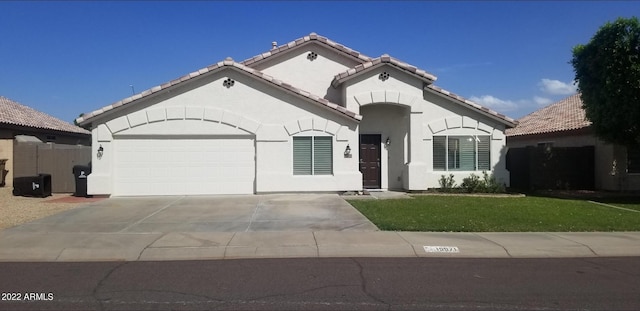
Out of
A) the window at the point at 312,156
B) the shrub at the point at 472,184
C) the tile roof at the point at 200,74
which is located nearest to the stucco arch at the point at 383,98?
the tile roof at the point at 200,74

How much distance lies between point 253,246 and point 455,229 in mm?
4656

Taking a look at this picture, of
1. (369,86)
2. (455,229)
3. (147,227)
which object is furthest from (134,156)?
(455,229)

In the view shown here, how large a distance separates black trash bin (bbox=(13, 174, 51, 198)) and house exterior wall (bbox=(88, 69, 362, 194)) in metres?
2.21

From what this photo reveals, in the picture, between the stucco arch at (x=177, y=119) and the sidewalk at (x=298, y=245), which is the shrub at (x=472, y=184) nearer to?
the stucco arch at (x=177, y=119)

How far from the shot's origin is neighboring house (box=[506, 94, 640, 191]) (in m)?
21.7

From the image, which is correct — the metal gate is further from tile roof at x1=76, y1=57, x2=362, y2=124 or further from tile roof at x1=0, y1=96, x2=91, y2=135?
tile roof at x1=0, y1=96, x2=91, y2=135

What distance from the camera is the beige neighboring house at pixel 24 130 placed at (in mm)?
24062

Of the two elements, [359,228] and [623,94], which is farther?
[623,94]

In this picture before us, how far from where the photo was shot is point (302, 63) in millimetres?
22188

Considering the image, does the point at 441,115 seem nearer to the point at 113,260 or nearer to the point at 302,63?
the point at 302,63

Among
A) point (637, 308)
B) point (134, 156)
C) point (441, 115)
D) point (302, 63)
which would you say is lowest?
point (637, 308)

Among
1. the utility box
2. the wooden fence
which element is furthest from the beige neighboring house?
the wooden fence

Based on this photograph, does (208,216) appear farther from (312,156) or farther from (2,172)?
(2,172)

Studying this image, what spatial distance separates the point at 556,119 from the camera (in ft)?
90.9
